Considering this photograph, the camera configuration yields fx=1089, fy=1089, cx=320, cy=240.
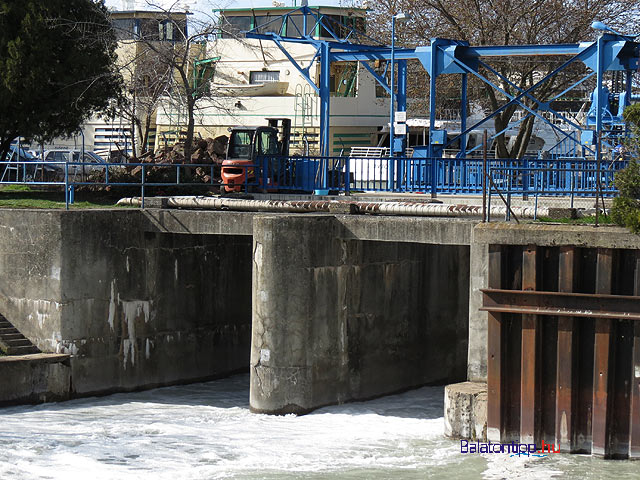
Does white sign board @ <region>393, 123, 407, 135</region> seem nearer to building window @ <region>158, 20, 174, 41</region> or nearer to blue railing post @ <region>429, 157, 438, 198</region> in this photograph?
blue railing post @ <region>429, 157, 438, 198</region>

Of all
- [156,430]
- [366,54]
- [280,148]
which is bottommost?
[156,430]

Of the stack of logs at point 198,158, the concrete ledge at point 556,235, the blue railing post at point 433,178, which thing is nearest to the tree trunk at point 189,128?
the stack of logs at point 198,158

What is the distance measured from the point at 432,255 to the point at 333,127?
28.1m

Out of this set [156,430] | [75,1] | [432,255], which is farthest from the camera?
[75,1]

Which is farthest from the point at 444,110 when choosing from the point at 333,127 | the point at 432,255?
the point at 432,255

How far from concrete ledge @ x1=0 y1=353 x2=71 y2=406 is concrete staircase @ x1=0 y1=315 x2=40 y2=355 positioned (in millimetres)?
433

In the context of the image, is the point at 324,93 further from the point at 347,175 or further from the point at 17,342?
the point at 17,342

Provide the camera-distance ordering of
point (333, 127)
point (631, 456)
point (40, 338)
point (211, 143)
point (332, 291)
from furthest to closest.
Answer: point (333, 127) < point (211, 143) < point (40, 338) < point (332, 291) < point (631, 456)

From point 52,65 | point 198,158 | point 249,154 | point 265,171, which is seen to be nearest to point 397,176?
point 265,171

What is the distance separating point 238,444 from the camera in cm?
1889

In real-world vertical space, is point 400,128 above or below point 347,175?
above

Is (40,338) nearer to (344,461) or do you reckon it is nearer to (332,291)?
(332,291)

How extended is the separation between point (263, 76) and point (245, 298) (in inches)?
1089

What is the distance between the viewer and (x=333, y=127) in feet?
170
